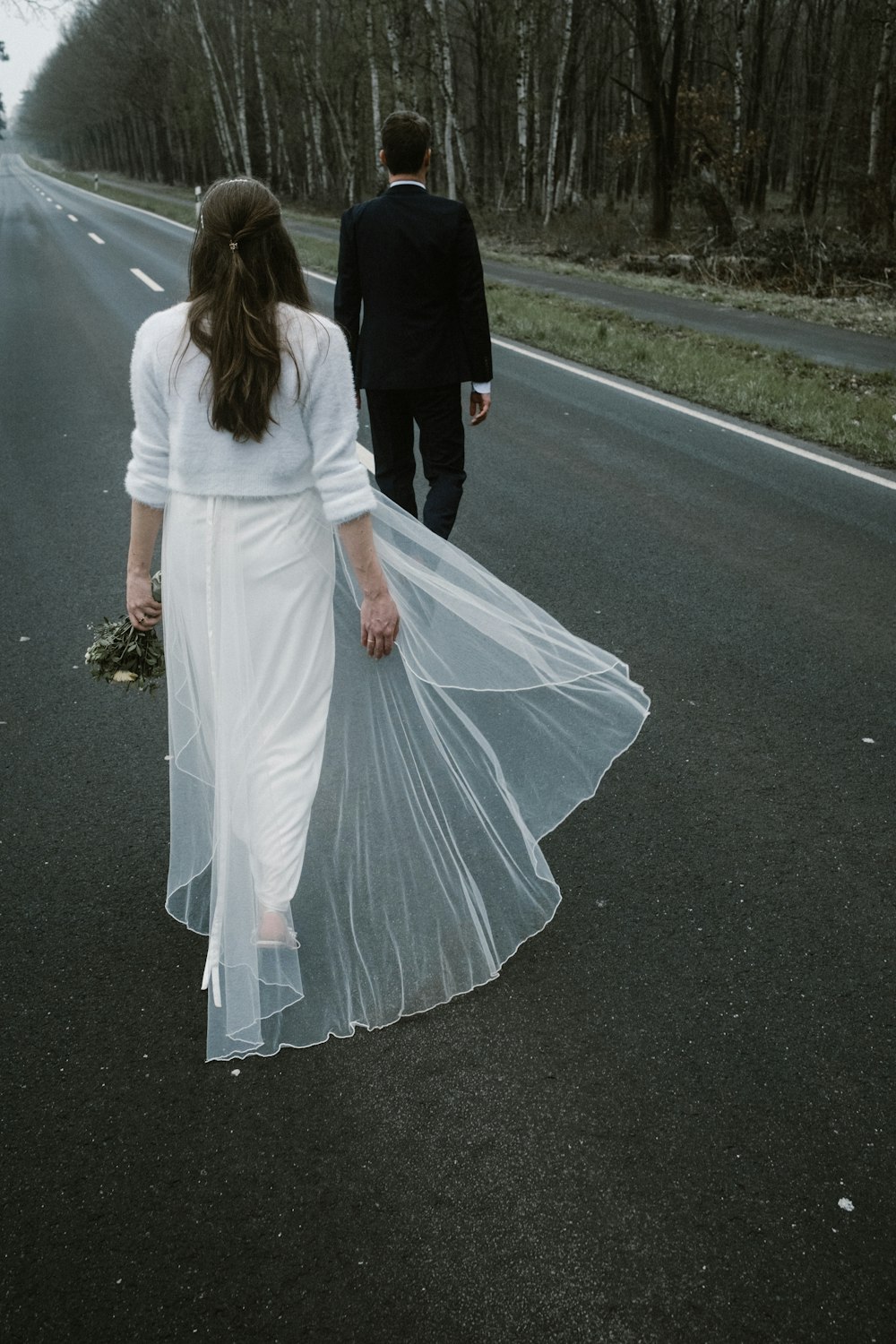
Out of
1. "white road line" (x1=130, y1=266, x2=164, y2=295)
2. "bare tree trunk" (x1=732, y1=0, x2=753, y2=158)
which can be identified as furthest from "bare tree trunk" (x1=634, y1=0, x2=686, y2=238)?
"white road line" (x1=130, y1=266, x2=164, y2=295)

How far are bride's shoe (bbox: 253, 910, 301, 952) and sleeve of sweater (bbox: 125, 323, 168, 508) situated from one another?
43.4 inches

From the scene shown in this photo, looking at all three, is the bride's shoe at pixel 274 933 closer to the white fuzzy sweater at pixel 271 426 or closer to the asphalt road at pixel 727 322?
the white fuzzy sweater at pixel 271 426

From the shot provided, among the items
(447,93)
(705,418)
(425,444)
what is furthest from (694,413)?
(447,93)

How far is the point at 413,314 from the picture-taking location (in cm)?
476

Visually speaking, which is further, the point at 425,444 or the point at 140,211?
the point at 140,211

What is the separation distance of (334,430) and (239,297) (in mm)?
360

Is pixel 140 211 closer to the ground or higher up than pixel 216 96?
closer to the ground

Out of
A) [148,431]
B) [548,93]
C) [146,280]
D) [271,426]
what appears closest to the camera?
[271,426]

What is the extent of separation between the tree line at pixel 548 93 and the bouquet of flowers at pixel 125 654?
18990 millimetres

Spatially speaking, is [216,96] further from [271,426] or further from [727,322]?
[271,426]

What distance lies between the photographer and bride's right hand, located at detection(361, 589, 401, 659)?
283 cm

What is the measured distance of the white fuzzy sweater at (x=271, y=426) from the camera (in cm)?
244

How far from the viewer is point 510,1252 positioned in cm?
214

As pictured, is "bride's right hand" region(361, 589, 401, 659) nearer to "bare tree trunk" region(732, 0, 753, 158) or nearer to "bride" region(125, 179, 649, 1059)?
"bride" region(125, 179, 649, 1059)
